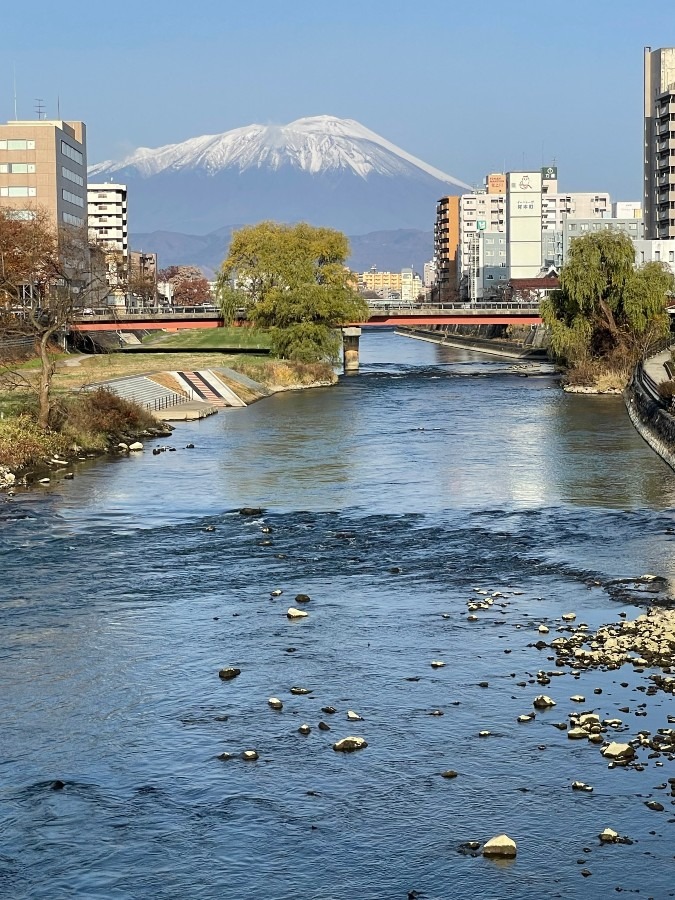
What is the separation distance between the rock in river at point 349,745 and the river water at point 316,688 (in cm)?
15

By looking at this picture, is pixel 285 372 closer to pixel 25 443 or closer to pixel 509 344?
pixel 25 443

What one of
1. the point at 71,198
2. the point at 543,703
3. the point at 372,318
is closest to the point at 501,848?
the point at 543,703

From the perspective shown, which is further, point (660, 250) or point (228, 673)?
point (660, 250)

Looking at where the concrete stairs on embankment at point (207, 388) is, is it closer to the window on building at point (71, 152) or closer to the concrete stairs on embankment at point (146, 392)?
the concrete stairs on embankment at point (146, 392)

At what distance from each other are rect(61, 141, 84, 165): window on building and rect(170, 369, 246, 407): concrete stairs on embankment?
9567cm

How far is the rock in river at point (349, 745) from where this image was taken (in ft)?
70.7

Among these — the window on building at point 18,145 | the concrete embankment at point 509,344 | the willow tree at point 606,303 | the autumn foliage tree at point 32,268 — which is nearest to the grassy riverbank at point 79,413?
the autumn foliage tree at point 32,268

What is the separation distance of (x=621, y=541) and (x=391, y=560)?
23.4 ft

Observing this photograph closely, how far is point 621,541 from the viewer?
38375 millimetres

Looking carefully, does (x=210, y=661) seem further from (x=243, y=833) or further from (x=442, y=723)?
(x=243, y=833)

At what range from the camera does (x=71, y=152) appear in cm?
19112

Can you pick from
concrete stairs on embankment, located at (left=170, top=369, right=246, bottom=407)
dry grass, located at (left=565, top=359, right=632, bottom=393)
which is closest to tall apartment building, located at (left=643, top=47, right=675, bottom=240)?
dry grass, located at (left=565, top=359, right=632, bottom=393)

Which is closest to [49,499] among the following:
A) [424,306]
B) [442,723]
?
[442,723]

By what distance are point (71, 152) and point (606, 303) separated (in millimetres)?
112964
